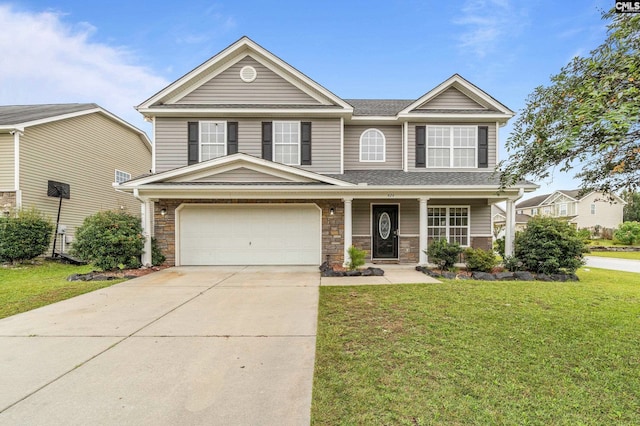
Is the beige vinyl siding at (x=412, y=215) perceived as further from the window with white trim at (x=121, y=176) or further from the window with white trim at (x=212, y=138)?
the window with white trim at (x=121, y=176)


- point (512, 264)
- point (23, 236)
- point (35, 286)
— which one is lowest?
point (35, 286)

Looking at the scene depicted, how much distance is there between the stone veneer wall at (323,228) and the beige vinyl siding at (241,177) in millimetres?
945

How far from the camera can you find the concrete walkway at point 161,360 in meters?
2.61

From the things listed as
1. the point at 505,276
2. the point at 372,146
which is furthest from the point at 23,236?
the point at 505,276

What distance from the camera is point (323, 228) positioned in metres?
10.9

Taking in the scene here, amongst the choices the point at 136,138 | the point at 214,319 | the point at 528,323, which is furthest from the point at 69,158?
the point at 528,323

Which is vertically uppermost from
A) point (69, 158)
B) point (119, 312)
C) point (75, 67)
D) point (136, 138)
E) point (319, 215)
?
point (75, 67)

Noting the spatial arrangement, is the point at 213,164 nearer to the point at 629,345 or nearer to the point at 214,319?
the point at 214,319

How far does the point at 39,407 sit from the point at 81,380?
1.44 ft

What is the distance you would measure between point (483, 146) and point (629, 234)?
74.5 ft

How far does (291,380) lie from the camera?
307 centimetres

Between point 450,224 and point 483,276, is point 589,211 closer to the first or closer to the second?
point 450,224

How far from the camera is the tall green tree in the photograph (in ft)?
9.59

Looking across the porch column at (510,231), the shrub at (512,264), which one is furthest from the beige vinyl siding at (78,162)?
the porch column at (510,231)
